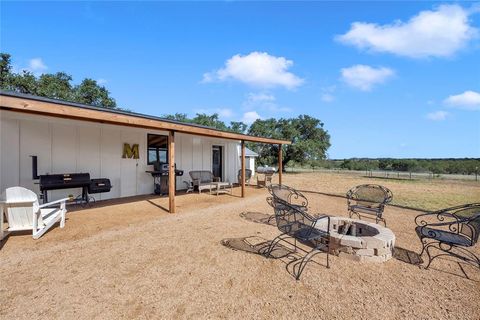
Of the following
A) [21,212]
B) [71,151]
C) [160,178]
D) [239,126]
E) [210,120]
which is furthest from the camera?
[239,126]

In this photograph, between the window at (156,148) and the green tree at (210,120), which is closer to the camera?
the window at (156,148)

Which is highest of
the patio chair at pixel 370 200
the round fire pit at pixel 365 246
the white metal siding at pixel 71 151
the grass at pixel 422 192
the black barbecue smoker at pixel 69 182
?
the white metal siding at pixel 71 151

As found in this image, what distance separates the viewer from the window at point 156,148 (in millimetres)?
8836

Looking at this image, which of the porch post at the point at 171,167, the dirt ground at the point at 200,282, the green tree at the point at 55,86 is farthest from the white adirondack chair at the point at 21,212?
the green tree at the point at 55,86

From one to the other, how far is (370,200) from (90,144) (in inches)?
314

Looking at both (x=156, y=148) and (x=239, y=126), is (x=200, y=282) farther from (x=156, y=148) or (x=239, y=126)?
(x=239, y=126)

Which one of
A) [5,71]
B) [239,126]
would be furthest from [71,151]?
[239,126]

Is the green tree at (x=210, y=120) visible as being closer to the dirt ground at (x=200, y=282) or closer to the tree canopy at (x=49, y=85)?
the tree canopy at (x=49, y=85)

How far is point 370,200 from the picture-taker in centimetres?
556

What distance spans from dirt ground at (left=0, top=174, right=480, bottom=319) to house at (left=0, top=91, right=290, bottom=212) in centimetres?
216

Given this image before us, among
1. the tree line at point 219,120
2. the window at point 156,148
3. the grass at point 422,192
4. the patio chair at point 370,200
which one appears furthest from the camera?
the tree line at point 219,120

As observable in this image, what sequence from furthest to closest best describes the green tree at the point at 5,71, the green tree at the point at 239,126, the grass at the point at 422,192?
1. the green tree at the point at 239,126
2. the green tree at the point at 5,71
3. the grass at the point at 422,192

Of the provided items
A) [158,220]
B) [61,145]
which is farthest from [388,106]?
[61,145]

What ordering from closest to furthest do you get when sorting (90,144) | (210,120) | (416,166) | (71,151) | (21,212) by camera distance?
(21,212) < (71,151) < (90,144) < (416,166) < (210,120)
